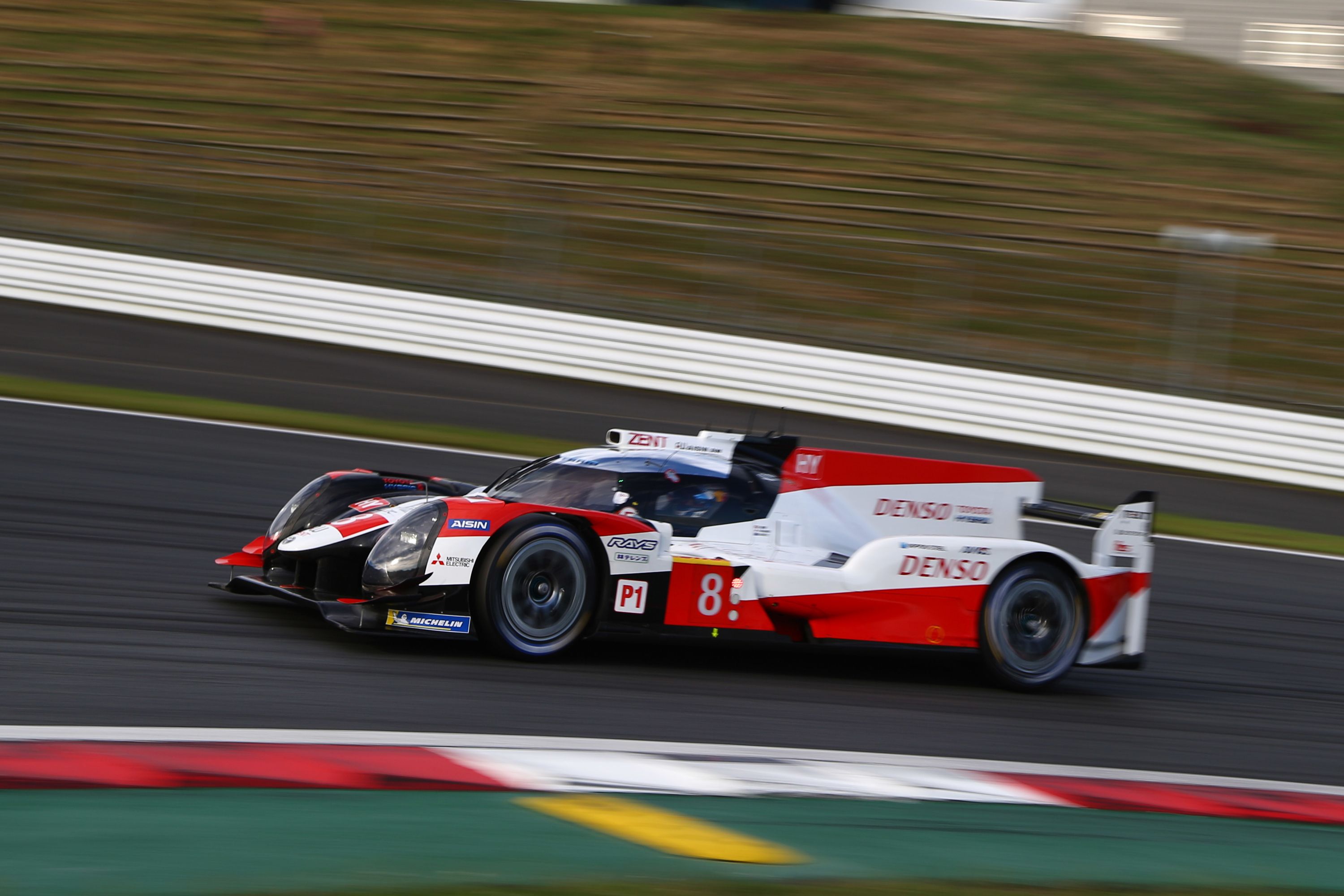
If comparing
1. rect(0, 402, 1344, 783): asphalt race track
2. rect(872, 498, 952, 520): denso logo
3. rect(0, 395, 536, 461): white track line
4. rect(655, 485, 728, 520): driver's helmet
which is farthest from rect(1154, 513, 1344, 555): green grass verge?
rect(655, 485, 728, 520): driver's helmet

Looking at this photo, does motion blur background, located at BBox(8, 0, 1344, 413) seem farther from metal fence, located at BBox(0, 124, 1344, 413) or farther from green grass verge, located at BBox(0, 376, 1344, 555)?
green grass verge, located at BBox(0, 376, 1344, 555)

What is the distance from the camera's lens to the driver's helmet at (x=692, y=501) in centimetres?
666

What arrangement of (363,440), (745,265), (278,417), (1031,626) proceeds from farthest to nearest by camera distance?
(745,265), (278,417), (363,440), (1031,626)

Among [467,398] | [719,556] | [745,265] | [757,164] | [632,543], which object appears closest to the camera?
[632,543]

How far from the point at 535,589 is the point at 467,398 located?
25.8ft

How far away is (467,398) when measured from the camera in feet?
45.3

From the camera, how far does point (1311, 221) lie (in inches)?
729

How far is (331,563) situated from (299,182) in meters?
12.2

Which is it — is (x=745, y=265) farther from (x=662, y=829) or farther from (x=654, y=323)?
(x=662, y=829)

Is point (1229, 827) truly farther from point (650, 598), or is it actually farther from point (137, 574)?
point (137, 574)

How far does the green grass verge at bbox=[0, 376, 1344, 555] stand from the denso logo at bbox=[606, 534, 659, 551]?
5758 mm

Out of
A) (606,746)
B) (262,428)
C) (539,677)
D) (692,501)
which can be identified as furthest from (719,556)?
(262,428)

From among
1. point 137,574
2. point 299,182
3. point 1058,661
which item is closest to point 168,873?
point 137,574

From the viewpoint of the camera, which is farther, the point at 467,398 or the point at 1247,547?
the point at 467,398
